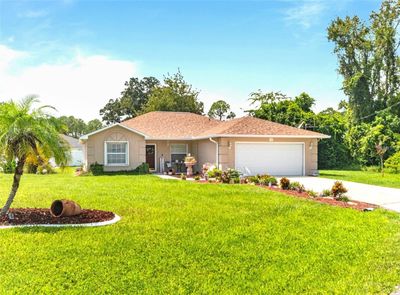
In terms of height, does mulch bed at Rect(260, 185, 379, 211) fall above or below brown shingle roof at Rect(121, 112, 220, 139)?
below

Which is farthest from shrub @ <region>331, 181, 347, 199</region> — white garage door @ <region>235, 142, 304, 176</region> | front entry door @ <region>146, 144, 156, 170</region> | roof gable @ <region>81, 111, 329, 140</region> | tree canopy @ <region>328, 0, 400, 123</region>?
tree canopy @ <region>328, 0, 400, 123</region>

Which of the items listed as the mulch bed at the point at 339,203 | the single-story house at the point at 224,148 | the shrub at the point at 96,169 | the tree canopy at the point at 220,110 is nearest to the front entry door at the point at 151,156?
the single-story house at the point at 224,148

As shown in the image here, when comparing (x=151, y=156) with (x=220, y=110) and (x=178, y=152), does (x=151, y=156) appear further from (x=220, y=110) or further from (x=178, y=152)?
(x=220, y=110)

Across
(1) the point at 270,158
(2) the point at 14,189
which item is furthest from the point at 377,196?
(2) the point at 14,189

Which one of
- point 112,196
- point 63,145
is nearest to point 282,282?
point 63,145

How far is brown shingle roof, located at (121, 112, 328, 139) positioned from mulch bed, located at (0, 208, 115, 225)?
13121 millimetres

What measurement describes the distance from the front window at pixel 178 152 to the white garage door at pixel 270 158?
603 cm

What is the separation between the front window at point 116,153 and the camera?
2414 cm

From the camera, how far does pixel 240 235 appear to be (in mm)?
7551

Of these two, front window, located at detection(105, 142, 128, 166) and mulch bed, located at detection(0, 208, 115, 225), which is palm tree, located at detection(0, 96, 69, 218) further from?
front window, located at detection(105, 142, 128, 166)

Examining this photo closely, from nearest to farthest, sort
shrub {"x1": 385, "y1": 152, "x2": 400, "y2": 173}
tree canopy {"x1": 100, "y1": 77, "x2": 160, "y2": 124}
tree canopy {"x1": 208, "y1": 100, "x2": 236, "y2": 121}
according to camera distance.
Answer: shrub {"x1": 385, "y1": 152, "x2": 400, "y2": 173}
tree canopy {"x1": 208, "y1": 100, "x2": 236, "y2": 121}
tree canopy {"x1": 100, "y1": 77, "x2": 160, "y2": 124}

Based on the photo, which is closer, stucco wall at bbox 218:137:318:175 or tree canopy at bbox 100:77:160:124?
stucco wall at bbox 218:137:318:175

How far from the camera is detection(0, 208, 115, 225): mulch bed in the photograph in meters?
8.47

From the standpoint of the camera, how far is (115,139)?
952 inches
